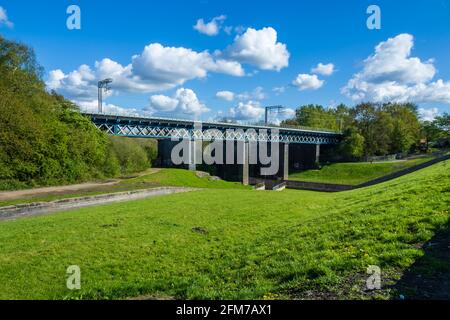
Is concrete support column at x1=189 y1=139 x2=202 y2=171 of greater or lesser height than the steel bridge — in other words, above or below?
below

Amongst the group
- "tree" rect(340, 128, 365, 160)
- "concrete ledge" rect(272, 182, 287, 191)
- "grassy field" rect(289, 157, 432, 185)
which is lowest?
"concrete ledge" rect(272, 182, 287, 191)

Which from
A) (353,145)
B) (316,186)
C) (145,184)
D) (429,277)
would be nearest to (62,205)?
(145,184)

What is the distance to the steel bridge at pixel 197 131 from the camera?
47469 millimetres

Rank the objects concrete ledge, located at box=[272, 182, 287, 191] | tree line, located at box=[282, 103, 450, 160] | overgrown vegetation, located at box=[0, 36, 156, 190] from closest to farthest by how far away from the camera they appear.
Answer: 1. overgrown vegetation, located at box=[0, 36, 156, 190]
2. concrete ledge, located at box=[272, 182, 287, 191]
3. tree line, located at box=[282, 103, 450, 160]

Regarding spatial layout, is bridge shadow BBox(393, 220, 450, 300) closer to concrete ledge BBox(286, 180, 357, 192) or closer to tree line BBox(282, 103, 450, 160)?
concrete ledge BBox(286, 180, 357, 192)

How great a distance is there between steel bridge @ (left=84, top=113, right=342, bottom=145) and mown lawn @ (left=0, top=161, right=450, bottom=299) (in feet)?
113

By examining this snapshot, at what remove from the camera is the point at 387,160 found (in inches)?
2768

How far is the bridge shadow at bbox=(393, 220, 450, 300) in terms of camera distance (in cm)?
520

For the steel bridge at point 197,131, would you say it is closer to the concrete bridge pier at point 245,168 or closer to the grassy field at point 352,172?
the concrete bridge pier at point 245,168

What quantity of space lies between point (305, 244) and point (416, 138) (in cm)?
8359

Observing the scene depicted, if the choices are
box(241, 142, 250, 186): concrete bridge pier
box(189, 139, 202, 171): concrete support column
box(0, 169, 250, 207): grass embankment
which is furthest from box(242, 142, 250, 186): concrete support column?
box(189, 139, 202, 171): concrete support column

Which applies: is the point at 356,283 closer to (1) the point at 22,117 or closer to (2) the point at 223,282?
(2) the point at 223,282

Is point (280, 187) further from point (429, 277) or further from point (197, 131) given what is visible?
point (429, 277)
